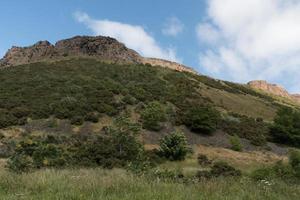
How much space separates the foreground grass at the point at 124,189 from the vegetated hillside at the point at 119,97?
115 feet

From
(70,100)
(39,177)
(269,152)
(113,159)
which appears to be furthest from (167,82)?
(39,177)

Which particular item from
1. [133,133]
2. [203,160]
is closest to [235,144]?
[203,160]

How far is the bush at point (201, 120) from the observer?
46.1 meters

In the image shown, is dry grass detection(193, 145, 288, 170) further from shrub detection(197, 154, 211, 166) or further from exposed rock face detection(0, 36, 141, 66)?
exposed rock face detection(0, 36, 141, 66)

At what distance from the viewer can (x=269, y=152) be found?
44.2 meters

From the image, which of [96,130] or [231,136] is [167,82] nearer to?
[231,136]

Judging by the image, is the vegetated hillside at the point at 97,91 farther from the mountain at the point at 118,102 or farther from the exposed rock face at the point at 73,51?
the exposed rock face at the point at 73,51

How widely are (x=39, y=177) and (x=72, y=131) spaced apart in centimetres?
3385

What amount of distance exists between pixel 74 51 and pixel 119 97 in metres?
36.6

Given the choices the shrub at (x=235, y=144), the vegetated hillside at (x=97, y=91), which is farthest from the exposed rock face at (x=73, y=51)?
the shrub at (x=235, y=144)

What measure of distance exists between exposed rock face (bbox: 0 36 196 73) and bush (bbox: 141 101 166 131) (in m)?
36.5

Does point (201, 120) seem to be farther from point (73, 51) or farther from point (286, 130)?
point (73, 51)

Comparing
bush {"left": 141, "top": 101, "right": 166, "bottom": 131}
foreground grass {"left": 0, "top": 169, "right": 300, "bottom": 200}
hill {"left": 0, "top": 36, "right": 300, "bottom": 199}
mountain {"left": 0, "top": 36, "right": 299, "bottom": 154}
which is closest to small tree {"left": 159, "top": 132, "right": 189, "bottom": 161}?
hill {"left": 0, "top": 36, "right": 300, "bottom": 199}

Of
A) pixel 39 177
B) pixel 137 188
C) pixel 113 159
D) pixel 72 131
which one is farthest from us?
pixel 72 131
